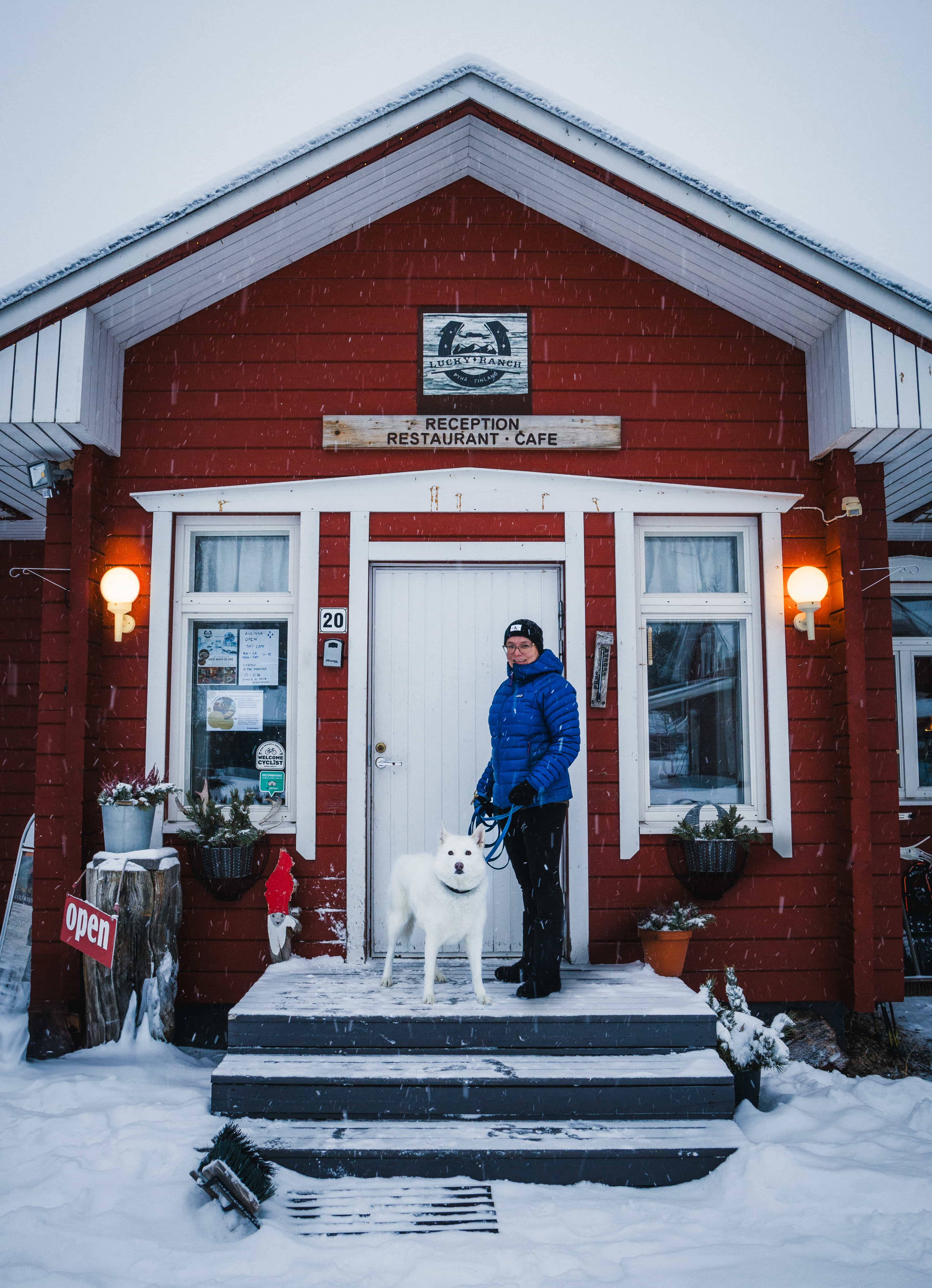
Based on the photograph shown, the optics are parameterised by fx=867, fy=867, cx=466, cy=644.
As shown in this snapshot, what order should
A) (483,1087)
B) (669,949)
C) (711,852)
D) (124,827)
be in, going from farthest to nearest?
(711,852)
(669,949)
(124,827)
(483,1087)

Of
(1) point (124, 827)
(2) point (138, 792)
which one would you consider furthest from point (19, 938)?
(2) point (138, 792)

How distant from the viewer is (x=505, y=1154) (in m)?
3.20

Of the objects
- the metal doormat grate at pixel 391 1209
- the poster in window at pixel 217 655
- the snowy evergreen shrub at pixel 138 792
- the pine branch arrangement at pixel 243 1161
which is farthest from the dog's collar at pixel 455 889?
the poster in window at pixel 217 655

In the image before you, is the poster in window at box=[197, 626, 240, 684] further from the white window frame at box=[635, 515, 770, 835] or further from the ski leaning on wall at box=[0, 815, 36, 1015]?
the white window frame at box=[635, 515, 770, 835]

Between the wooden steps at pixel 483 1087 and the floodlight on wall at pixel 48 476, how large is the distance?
9.82ft

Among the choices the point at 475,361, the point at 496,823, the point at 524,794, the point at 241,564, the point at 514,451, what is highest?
the point at 475,361

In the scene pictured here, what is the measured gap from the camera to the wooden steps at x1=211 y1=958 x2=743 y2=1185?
321 centimetres

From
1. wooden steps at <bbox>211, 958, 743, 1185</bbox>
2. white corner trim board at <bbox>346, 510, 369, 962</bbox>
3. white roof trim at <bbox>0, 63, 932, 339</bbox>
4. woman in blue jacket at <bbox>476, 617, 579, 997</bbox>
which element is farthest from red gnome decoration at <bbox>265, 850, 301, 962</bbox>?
white roof trim at <bbox>0, 63, 932, 339</bbox>

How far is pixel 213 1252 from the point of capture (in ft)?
8.76

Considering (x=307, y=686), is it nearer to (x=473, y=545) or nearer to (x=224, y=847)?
(x=224, y=847)

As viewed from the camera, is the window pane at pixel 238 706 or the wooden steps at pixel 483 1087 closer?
the wooden steps at pixel 483 1087

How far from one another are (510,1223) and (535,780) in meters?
1.59

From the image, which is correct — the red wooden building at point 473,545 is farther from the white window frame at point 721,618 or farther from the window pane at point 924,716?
the window pane at point 924,716

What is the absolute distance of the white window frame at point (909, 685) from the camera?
643 cm
